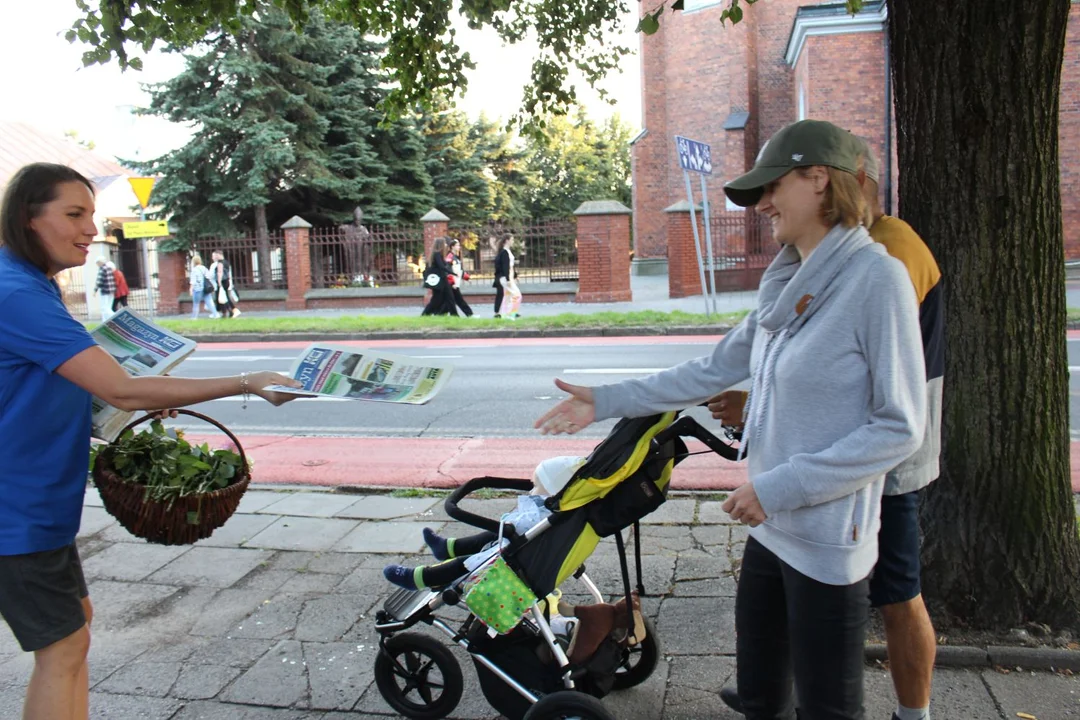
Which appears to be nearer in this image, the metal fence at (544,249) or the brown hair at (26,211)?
the brown hair at (26,211)

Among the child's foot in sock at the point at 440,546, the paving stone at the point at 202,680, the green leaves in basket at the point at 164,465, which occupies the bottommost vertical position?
the paving stone at the point at 202,680

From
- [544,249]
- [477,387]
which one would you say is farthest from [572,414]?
[544,249]

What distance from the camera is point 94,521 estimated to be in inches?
229

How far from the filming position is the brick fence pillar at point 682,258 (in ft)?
76.1

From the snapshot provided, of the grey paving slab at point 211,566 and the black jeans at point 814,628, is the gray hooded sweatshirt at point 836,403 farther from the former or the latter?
the grey paving slab at point 211,566

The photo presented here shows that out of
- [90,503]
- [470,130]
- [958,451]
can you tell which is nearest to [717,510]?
[958,451]

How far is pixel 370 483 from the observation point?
22.5 feet

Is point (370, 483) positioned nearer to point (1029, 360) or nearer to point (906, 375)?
point (1029, 360)

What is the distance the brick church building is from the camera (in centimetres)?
2336

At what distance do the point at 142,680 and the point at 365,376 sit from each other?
1841 mm

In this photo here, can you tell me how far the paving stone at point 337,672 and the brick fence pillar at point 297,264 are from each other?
2288 cm

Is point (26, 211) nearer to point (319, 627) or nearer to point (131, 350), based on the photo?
point (131, 350)

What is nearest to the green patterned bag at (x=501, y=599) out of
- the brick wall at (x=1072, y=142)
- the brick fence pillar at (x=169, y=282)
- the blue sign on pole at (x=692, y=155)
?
the blue sign on pole at (x=692, y=155)

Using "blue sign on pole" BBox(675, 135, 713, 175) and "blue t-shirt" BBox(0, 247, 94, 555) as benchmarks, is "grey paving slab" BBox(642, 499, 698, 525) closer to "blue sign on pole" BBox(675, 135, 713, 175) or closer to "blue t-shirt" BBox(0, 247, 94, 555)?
"blue t-shirt" BBox(0, 247, 94, 555)
